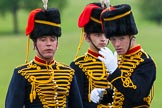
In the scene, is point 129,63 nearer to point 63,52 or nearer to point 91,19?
point 91,19

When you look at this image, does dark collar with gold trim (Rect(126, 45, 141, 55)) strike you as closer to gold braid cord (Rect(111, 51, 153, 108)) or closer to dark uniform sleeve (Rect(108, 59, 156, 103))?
gold braid cord (Rect(111, 51, 153, 108))

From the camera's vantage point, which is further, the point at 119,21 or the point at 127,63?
the point at 127,63

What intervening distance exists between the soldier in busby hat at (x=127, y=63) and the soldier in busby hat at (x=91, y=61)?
2.42 feet

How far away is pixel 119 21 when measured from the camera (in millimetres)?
6957

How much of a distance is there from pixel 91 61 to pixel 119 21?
120 centimetres

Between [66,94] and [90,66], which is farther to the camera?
[90,66]

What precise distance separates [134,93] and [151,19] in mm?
59385

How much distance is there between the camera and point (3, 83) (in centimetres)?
2222

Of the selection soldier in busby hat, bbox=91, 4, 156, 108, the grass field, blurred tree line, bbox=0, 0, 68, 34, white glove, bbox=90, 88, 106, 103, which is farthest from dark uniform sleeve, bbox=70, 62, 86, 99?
blurred tree line, bbox=0, 0, 68, 34

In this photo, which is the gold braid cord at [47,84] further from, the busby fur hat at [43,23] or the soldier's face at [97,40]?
the soldier's face at [97,40]

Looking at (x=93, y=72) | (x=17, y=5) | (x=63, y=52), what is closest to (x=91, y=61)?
(x=93, y=72)

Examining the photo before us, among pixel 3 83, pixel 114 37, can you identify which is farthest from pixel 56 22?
pixel 3 83

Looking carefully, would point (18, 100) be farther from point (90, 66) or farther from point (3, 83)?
point (3, 83)

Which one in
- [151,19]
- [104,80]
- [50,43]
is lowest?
[151,19]
